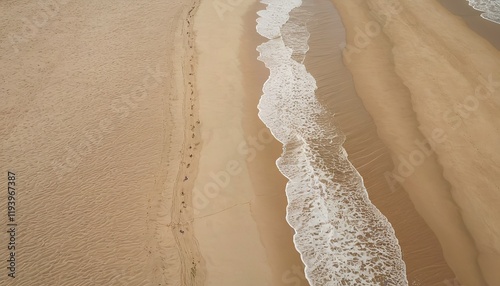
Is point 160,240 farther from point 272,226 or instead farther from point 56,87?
point 56,87

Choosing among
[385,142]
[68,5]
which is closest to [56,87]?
[68,5]

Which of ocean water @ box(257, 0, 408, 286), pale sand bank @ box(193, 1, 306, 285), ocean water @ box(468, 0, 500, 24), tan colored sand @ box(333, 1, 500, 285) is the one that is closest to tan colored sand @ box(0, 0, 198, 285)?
pale sand bank @ box(193, 1, 306, 285)

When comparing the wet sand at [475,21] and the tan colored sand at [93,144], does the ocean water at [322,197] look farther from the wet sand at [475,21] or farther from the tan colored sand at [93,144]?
the wet sand at [475,21]

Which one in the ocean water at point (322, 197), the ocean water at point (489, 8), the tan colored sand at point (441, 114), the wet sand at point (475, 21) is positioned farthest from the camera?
the ocean water at point (489, 8)

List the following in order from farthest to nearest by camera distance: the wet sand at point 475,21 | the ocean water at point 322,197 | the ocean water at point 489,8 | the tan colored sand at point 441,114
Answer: the ocean water at point 489,8 < the wet sand at point 475,21 < the tan colored sand at point 441,114 < the ocean water at point 322,197

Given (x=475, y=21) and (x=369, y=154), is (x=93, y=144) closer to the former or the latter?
(x=369, y=154)

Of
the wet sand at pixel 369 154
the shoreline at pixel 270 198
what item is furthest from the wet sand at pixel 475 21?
the shoreline at pixel 270 198

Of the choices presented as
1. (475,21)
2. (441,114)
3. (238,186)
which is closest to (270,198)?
(238,186)
